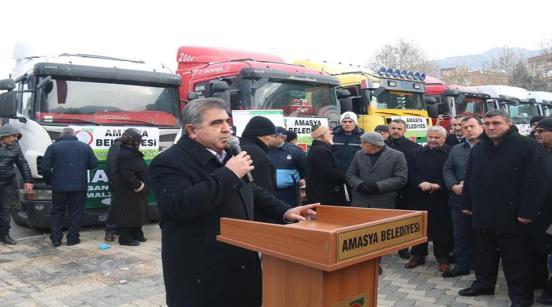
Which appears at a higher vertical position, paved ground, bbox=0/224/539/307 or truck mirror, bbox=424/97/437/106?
truck mirror, bbox=424/97/437/106

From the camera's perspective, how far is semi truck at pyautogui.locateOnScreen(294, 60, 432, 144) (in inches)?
395

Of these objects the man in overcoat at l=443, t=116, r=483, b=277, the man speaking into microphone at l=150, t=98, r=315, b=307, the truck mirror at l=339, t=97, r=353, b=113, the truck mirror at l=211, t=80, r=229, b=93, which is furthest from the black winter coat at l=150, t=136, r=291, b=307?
the truck mirror at l=339, t=97, r=353, b=113

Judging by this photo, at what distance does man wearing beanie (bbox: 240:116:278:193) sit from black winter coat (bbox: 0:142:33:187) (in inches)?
160

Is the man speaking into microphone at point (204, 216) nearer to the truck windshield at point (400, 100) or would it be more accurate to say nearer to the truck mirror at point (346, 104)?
the truck mirror at point (346, 104)

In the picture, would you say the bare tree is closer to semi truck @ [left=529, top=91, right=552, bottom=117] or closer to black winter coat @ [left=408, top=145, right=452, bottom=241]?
semi truck @ [left=529, top=91, right=552, bottom=117]

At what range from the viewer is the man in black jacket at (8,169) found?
6.64m

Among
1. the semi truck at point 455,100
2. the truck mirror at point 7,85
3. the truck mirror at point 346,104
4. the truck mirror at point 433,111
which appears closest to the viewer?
the truck mirror at point 7,85

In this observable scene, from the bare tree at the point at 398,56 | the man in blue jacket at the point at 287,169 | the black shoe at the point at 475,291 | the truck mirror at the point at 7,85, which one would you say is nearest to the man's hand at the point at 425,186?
the black shoe at the point at 475,291

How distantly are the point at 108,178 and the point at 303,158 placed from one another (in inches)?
122

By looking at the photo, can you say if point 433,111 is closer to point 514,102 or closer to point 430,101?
point 430,101

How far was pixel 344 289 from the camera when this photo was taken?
1.92 metres

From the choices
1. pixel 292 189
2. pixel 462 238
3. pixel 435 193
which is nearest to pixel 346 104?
pixel 435 193

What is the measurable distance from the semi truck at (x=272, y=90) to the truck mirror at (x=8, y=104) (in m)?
2.66

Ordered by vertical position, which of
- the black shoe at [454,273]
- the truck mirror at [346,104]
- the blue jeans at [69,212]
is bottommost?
the black shoe at [454,273]
